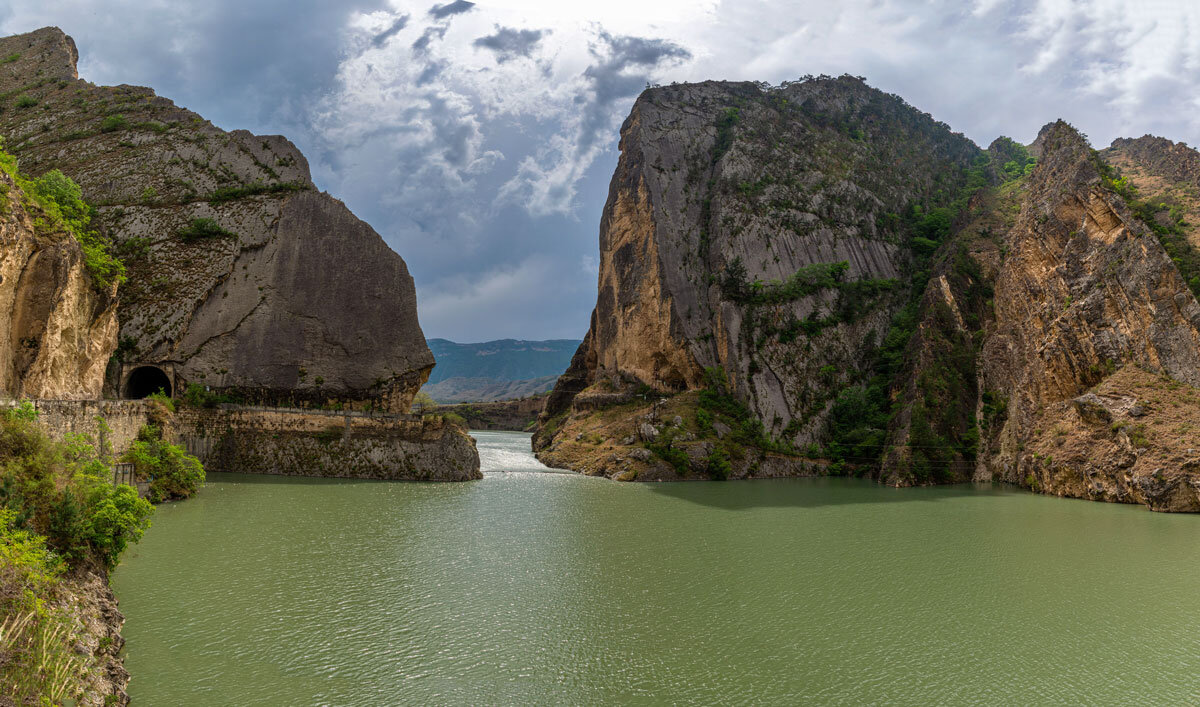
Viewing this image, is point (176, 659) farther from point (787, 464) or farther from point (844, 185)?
point (844, 185)

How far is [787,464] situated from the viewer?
47906mm

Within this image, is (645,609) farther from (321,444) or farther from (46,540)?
(321,444)

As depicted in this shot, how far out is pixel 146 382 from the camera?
126ft

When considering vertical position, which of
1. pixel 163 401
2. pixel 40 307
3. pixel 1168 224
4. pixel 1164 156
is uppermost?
pixel 1164 156

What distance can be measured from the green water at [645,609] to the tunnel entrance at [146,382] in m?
17.5

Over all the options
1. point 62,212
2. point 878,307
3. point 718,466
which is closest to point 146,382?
point 62,212

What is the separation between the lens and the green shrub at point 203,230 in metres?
39.2

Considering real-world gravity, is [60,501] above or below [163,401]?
below

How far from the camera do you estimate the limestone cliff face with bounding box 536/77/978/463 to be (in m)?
55.0

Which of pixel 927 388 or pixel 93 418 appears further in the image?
pixel 927 388

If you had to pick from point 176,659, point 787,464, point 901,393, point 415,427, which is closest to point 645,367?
point 787,464

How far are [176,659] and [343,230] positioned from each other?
37310mm

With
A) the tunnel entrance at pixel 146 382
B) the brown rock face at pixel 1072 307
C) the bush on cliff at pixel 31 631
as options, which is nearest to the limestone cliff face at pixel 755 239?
the brown rock face at pixel 1072 307

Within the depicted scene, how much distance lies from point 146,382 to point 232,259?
32.8 ft
